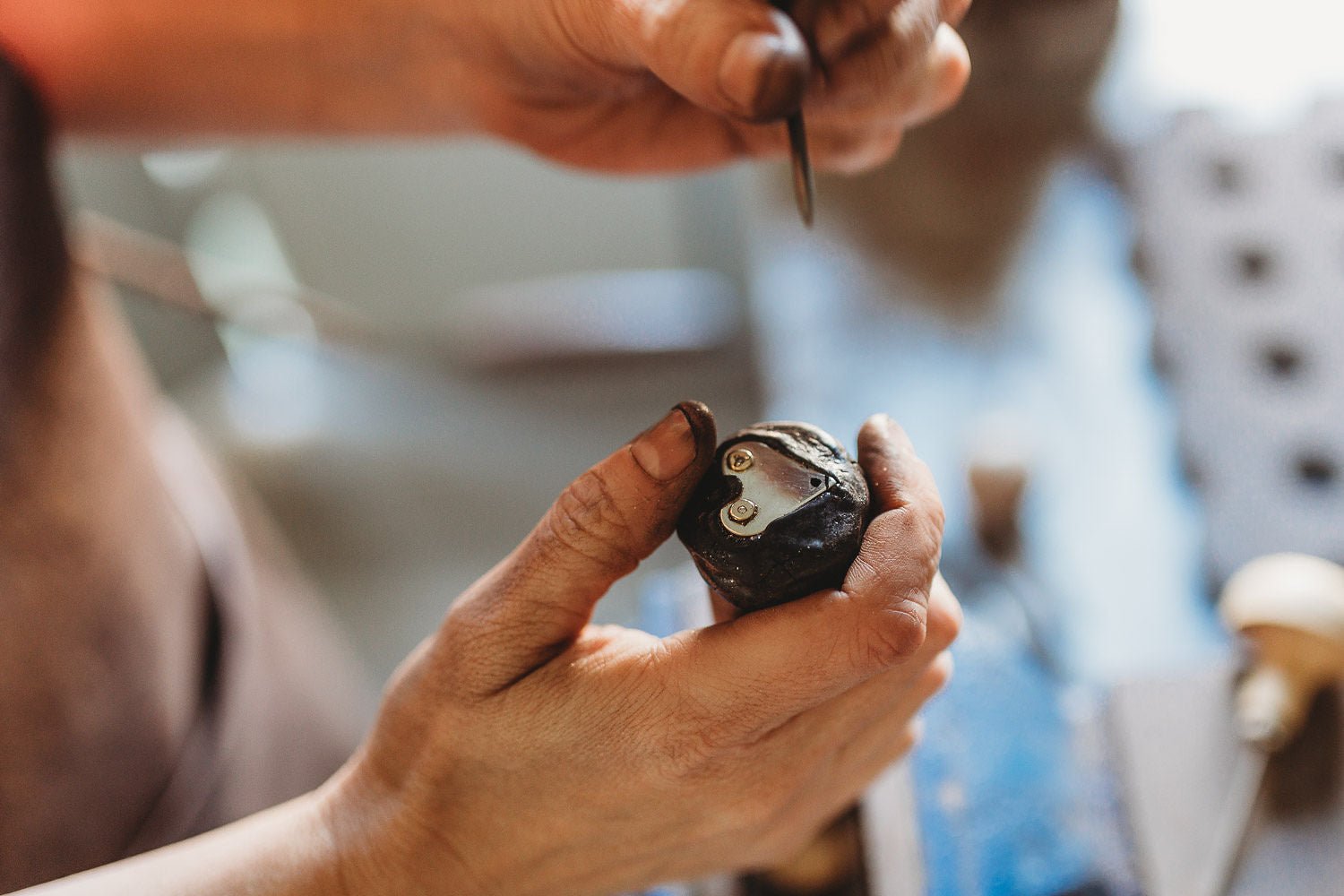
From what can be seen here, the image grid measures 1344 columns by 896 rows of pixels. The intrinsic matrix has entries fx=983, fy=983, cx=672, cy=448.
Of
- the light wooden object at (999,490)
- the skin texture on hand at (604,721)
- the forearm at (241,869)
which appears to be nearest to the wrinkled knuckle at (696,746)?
the skin texture on hand at (604,721)

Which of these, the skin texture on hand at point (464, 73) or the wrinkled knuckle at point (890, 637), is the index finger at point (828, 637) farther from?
the skin texture on hand at point (464, 73)

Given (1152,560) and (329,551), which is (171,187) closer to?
(329,551)

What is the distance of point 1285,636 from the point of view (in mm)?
695

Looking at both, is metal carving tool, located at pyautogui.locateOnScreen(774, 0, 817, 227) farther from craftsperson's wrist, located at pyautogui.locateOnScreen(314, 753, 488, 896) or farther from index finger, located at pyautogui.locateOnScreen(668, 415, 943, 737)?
craftsperson's wrist, located at pyautogui.locateOnScreen(314, 753, 488, 896)

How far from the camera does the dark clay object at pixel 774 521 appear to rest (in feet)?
1.65

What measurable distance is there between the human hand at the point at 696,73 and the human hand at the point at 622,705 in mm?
212

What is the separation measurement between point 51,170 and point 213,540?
1.23ft

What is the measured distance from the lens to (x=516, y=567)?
53 cm

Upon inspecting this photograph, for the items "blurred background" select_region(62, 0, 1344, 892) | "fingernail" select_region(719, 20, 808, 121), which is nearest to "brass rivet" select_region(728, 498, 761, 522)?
"fingernail" select_region(719, 20, 808, 121)

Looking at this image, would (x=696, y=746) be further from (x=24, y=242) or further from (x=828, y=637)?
(x=24, y=242)

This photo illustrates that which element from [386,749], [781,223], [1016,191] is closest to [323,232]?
[781,223]

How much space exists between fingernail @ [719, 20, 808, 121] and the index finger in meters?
0.23

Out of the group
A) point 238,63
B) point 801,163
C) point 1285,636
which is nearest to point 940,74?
point 801,163

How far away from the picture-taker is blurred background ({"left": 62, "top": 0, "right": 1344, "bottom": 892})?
2.94 ft
